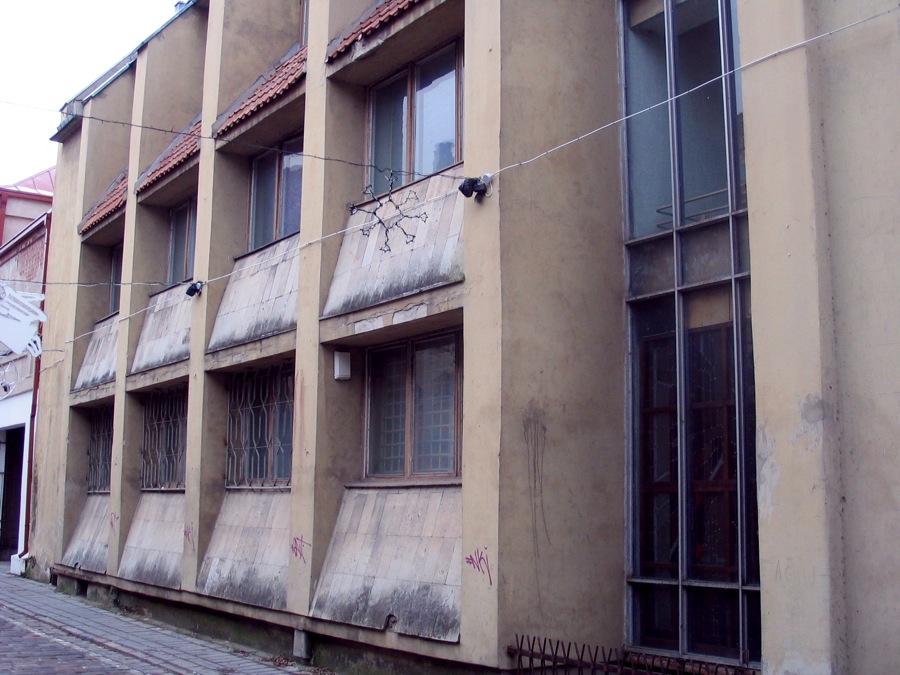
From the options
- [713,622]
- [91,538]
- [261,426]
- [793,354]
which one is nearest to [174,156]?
[261,426]

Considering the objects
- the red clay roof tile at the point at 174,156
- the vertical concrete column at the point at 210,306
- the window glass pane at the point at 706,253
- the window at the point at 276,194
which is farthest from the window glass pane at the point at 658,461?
the red clay roof tile at the point at 174,156

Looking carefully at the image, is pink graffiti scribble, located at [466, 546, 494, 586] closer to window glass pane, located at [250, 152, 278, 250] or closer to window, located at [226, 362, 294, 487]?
window, located at [226, 362, 294, 487]

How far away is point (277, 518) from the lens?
1305 centimetres

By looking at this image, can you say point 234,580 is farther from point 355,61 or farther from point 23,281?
point 23,281

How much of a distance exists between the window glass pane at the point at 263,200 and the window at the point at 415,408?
3.77 meters

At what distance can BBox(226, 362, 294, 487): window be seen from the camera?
1362cm

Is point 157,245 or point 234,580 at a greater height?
point 157,245

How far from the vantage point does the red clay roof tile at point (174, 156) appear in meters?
15.8

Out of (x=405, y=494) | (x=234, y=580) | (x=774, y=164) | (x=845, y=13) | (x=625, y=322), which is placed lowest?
(x=234, y=580)

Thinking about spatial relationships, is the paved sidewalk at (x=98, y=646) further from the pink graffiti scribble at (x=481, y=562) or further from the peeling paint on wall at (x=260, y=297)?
the peeling paint on wall at (x=260, y=297)

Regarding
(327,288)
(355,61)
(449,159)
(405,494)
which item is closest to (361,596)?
(405,494)

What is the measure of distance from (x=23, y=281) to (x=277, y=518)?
1319 cm

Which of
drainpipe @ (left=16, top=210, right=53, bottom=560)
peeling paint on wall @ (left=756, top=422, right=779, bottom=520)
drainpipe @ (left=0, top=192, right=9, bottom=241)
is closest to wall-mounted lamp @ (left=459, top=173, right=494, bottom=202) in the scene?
peeling paint on wall @ (left=756, top=422, right=779, bottom=520)

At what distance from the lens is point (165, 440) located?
17.2m
